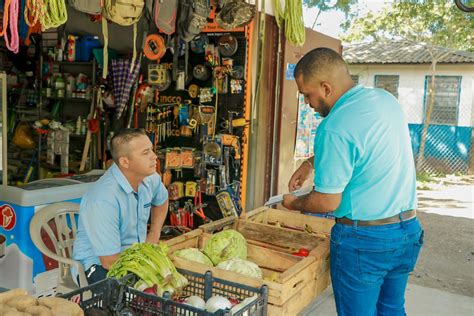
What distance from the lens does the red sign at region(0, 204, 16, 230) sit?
12.5 ft

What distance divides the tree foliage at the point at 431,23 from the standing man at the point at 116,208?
13453 millimetres

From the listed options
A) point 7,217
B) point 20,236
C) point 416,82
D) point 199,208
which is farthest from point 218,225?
point 416,82

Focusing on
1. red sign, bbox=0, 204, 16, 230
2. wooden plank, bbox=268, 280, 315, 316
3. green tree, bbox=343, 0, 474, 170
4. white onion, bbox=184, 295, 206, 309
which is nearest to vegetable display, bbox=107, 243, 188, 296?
white onion, bbox=184, 295, 206, 309

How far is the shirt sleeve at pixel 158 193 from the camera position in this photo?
3.44 meters

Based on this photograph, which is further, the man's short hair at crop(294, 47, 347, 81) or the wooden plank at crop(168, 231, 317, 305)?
the man's short hair at crop(294, 47, 347, 81)

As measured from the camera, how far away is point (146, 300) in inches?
79.1

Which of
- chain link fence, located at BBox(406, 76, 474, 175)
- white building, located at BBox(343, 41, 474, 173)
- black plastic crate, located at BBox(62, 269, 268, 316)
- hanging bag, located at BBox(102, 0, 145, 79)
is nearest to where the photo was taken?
black plastic crate, located at BBox(62, 269, 268, 316)

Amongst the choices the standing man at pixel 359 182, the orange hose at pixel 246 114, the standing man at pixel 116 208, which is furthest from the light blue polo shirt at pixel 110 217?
the orange hose at pixel 246 114

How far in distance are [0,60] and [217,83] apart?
4347 mm

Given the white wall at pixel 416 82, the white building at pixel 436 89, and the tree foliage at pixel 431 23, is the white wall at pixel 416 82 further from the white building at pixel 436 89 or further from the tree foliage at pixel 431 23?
the tree foliage at pixel 431 23

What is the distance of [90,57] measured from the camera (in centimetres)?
756

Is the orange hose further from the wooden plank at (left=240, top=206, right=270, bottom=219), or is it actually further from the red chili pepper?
the red chili pepper

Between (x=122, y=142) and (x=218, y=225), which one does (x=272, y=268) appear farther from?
(x=122, y=142)

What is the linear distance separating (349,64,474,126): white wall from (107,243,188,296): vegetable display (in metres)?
15.0
